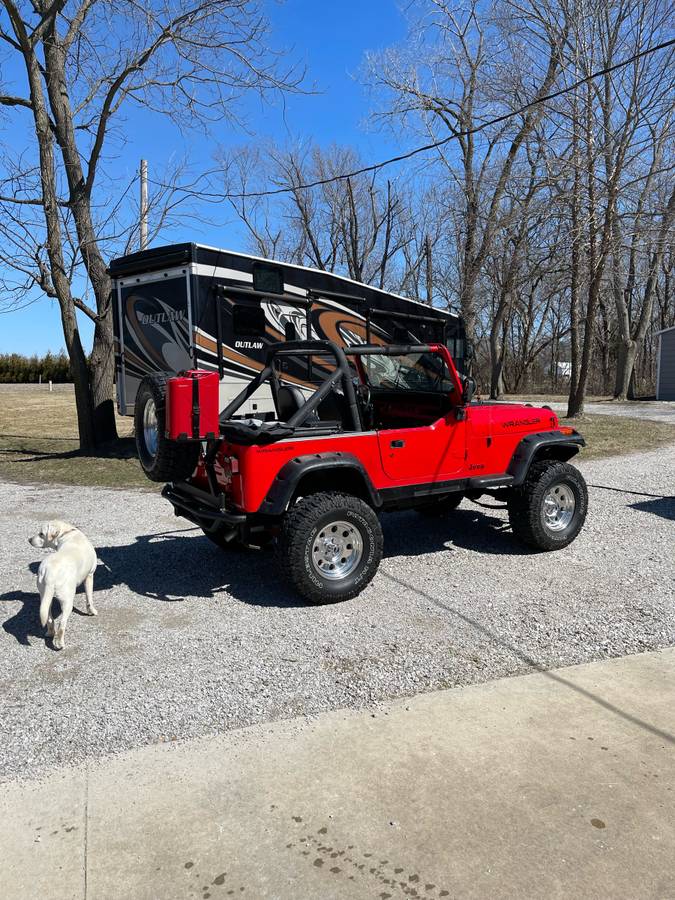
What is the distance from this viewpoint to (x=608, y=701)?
3.43 metres

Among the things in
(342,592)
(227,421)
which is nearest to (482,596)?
(342,592)

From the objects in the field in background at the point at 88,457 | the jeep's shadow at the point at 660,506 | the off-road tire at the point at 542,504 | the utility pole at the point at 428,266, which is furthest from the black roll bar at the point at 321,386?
the utility pole at the point at 428,266

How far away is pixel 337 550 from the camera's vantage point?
194 inches

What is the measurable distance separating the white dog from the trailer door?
5.43m

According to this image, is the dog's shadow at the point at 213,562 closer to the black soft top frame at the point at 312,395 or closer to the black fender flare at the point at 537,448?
the black fender flare at the point at 537,448

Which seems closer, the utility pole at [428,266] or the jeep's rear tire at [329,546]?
the jeep's rear tire at [329,546]

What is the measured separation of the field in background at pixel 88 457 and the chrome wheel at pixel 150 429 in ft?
14.7

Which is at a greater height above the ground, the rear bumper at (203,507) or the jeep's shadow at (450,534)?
the rear bumper at (203,507)

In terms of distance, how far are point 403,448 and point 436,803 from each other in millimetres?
2928

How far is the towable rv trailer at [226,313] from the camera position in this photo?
9523 mm

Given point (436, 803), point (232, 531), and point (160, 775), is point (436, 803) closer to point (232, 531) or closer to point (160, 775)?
point (160, 775)

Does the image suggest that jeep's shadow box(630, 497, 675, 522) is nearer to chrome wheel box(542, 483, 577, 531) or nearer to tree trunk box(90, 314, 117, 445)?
chrome wheel box(542, 483, 577, 531)

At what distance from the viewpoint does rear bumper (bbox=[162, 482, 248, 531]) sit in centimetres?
478

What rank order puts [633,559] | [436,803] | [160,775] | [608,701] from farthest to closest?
A: 1. [633,559]
2. [608,701]
3. [160,775]
4. [436,803]
